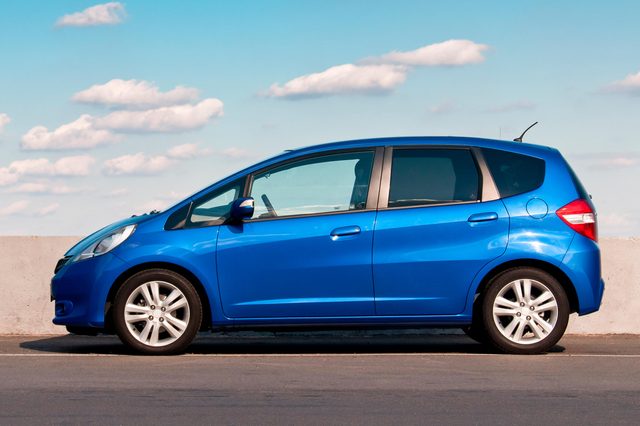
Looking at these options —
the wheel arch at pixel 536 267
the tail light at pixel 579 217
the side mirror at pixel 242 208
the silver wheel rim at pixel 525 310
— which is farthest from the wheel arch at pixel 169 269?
the tail light at pixel 579 217

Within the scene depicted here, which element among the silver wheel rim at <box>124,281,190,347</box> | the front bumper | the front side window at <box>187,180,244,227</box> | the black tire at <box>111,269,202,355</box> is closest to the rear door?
the front side window at <box>187,180,244,227</box>

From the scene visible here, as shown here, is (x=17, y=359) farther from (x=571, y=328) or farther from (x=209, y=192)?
(x=571, y=328)

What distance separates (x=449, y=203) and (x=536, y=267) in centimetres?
89

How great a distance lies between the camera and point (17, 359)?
1008 cm

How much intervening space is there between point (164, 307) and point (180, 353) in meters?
0.43

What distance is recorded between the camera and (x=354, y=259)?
10.1 meters

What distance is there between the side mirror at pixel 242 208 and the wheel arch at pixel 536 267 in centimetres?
196

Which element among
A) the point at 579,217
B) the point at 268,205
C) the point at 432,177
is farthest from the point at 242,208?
the point at 579,217

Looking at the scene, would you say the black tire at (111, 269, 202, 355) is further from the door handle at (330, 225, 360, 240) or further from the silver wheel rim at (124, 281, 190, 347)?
the door handle at (330, 225, 360, 240)

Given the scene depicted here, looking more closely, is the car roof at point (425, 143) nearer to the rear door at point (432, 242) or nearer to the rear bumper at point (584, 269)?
the rear door at point (432, 242)

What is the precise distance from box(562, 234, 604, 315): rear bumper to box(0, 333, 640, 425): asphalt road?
0.46 meters

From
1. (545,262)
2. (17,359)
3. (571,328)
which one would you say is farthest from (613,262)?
(17,359)

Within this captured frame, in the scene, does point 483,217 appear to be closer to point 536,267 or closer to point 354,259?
point 536,267

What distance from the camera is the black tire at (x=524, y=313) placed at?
1023 cm
